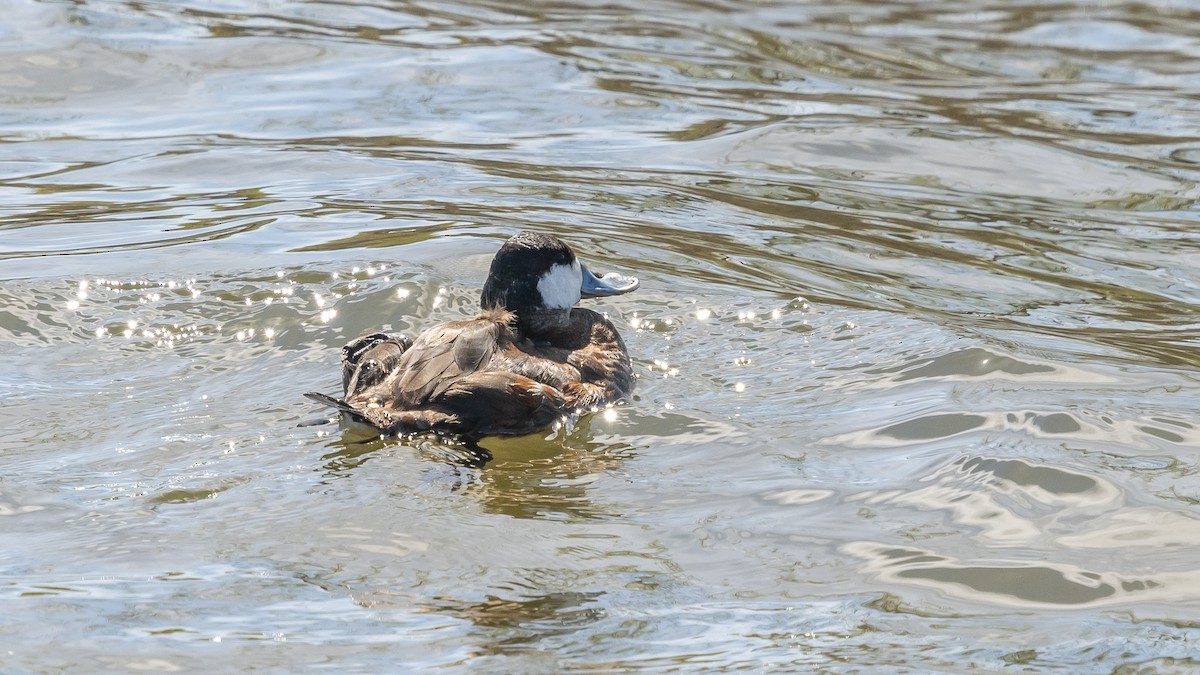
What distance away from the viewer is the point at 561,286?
24.7 feet

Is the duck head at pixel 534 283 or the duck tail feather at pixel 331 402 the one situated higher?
the duck head at pixel 534 283

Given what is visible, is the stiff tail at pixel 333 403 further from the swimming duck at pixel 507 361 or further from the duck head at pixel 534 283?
the duck head at pixel 534 283

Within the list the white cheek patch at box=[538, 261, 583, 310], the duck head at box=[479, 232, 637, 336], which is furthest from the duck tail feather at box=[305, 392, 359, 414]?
the white cheek patch at box=[538, 261, 583, 310]

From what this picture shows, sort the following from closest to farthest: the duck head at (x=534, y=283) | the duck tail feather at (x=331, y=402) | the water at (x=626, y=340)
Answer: the water at (x=626, y=340) → the duck tail feather at (x=331, y=402) → the duck head at (x=534, y=283)

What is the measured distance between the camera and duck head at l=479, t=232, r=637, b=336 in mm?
7406

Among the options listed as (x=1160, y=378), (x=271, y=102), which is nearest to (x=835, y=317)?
(x=1160, y=378)

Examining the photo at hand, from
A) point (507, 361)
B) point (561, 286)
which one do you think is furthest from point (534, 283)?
point (507, 361)

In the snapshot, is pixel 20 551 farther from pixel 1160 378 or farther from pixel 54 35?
pixel 54 35

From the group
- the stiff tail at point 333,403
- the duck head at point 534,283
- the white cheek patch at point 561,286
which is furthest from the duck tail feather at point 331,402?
the white cheek patch at point 561,286

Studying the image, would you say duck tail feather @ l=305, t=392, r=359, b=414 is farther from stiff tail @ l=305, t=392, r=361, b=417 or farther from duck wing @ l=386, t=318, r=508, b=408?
duck wing @ l=386, t=318, r=508, b=408

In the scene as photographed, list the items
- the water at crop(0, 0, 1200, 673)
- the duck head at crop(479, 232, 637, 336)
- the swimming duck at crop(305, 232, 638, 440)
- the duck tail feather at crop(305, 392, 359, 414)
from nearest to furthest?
the water at crop(0, 0, 1200, 673) < the duck tail feather at crop(305, 392, 359, 414) < the swimming duck at crop(305, 232, 638, 440) < the duck head at crop(479, 232, 637, 336)

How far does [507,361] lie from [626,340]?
4.44ft

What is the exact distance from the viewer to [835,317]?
7.85 metres

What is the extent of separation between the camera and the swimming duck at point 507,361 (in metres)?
6.16
